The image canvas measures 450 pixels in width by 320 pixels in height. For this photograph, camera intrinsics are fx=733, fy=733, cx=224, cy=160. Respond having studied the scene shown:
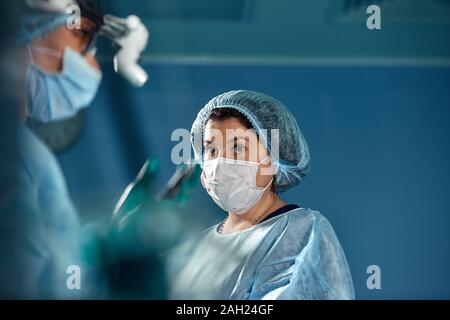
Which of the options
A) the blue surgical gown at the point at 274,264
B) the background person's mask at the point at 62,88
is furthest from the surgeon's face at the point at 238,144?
the background person's mask at the point at 62,88

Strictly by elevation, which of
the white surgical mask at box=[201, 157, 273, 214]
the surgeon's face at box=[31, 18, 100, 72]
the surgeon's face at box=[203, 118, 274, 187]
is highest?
the surgeon's face at box=[31, 18, 100, 72]

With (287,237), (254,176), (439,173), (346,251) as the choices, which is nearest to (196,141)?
(254,176)

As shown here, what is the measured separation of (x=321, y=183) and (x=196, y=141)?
44 centimetres

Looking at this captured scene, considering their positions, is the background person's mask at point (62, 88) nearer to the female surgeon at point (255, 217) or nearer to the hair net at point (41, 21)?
the hair net at point (41, 21)

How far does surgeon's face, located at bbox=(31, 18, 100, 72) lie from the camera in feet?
8.09

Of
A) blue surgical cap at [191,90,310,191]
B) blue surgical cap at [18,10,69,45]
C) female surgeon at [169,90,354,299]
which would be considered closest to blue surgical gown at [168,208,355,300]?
female surgeon at [169,90,354,299]

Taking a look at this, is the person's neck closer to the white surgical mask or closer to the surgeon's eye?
the white surgical mask

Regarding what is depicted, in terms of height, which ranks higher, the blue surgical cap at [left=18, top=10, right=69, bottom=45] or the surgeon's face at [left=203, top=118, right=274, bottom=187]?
the blue surgical cap at [left=18, top=10, right=69, bottom=45]

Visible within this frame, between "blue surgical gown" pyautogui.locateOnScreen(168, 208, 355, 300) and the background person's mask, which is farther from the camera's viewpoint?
the background person's mask

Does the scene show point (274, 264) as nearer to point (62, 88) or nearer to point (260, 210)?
point (260, 210)

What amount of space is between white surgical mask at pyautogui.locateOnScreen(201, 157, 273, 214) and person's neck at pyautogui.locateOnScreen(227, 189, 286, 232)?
0.7 inches
